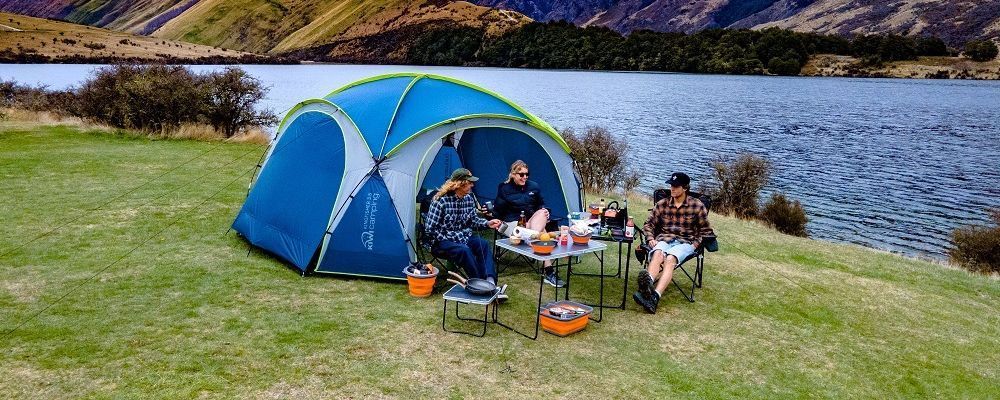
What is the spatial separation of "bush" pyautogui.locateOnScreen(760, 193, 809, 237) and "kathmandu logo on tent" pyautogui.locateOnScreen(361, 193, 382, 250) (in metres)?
13.5

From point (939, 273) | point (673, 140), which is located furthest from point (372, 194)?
point (673, 140)

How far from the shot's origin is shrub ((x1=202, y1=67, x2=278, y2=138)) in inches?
901

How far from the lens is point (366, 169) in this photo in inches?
334

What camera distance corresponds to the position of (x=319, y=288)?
8.11 m

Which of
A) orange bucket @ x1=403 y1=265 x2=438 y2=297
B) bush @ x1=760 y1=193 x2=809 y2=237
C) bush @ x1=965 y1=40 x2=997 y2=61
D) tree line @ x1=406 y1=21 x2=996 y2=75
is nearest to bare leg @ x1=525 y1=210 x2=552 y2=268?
orange bucket @ x1=403 y1=265 x2=438 y2=297

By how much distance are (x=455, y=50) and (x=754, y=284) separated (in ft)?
370

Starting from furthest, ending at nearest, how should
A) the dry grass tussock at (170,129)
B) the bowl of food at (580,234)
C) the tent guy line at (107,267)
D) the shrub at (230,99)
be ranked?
the shrub at (230,99) < the dry grass tussock at (170,129) < the bowl of food at (580,234) < the tent guy line at (107,267)

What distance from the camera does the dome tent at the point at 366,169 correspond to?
8391mm

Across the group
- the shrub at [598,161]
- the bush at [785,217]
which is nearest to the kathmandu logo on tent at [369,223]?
the bush at [785,217]

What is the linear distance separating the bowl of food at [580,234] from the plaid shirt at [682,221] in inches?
45.7

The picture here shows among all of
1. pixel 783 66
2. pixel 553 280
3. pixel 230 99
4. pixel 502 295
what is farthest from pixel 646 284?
pixel 783 66

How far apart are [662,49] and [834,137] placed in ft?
208

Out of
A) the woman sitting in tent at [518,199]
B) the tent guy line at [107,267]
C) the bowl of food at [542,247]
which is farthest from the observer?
the woman sitting in tent at [518,199]

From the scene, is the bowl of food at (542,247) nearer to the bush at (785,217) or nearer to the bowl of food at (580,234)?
the bowl of food at (580,234)
